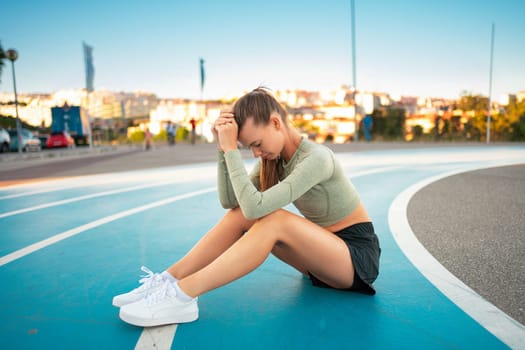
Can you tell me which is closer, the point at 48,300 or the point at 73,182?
the point at 48,300

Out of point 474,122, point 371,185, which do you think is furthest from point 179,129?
point 371,185

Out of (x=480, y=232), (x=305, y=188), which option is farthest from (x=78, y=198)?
(x=480, y=232)

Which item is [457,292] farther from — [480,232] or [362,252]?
[480,232]

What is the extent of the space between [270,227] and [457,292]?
132 cm

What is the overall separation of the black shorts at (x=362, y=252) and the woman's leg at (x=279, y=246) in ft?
0.18

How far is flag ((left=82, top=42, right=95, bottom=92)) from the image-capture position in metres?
23.5

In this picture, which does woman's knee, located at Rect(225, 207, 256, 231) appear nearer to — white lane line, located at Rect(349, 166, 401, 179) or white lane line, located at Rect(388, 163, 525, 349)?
white lane line, located at Rect(388, 163, 525, 349)

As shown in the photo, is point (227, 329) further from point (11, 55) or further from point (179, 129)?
point (179, 129)

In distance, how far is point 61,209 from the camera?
5.59 metres

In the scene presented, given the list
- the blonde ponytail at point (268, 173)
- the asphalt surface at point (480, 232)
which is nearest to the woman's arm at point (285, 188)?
the blonde ponytail at point (268, 173)

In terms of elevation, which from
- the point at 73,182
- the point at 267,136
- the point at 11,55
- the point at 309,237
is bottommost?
the point at 73,182

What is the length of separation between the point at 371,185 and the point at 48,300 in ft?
18.9

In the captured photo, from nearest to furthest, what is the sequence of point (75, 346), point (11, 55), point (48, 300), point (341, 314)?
1. point (75, 346)
2. point (341, 314)
3. point (48, 300)
4. point (11, 55)

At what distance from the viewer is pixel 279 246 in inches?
91.7
